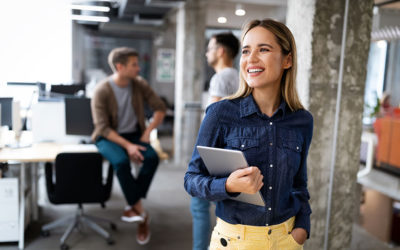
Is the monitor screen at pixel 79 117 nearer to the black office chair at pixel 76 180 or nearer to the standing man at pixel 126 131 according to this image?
the standing man at pixel 126 131

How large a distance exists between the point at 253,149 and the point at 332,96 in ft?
4.71

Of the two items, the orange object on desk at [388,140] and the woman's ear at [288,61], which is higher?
the woman's ear at [288,61]

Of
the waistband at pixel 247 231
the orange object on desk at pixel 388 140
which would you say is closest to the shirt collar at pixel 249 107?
the waistband at pixel 247 231

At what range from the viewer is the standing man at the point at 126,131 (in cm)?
345

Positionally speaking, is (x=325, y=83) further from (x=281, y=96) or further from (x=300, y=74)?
(x=281, y=96)

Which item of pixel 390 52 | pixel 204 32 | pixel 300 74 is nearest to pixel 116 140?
pixel 300 74

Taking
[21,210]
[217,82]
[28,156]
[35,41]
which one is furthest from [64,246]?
[35,41]

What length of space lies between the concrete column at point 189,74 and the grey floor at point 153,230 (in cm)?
156

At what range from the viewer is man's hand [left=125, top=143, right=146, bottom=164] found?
140 inches

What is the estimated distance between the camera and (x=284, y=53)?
1.33 metres

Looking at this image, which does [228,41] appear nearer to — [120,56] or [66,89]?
[120,56]

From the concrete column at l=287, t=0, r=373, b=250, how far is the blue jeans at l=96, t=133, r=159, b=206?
1664mm

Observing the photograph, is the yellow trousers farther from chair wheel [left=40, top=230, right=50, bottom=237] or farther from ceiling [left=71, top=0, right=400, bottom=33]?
ceiling [left=71, top=0, right=400, bottom=33]

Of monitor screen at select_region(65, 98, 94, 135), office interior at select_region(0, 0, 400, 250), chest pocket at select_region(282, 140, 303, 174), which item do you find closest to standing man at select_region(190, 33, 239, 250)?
office interior at select_region(0, 0, 400, 250)
